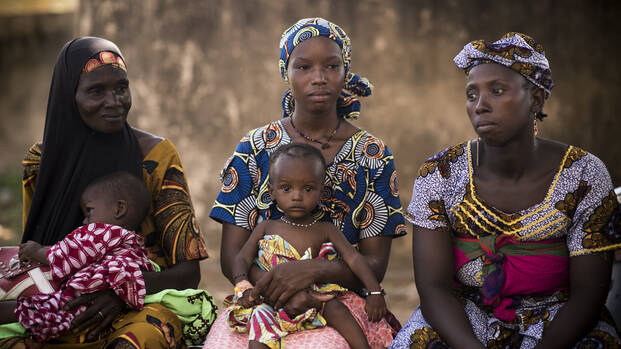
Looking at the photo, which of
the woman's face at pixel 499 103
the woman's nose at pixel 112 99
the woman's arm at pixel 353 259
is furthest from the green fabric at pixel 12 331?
the woman's face at pixel 499 103

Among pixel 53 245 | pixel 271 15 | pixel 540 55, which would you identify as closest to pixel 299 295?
pixel 53 245

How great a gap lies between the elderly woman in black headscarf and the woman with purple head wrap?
3.84 feet

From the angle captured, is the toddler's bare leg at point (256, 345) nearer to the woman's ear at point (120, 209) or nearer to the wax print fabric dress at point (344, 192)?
the wax print fabric dress at point (344, 192)

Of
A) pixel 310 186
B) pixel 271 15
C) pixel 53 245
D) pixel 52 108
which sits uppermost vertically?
pixel 271 15

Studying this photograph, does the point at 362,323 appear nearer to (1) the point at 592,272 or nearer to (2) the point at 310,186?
(2) the point at 310,186

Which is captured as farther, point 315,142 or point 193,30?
point 193,30

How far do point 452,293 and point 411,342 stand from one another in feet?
1.05

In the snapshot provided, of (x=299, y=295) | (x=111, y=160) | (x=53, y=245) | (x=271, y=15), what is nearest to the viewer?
(x=299, y=295)

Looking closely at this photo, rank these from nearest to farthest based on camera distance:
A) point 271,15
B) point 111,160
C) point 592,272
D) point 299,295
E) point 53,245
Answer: point 592,272 < point 299,295 < point 53,245 < point 111,160 < point 271,15

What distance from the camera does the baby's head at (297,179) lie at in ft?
11.1

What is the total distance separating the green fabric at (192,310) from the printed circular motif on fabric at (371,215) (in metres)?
0.86

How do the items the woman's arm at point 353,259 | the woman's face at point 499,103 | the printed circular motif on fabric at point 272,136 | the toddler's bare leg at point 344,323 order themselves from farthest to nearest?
the printed circular motif on fabric at point 272,136 < the woman's arm at point 353,259 < the toddler's bare leg at point 344,323 < the woman's face at point 499,103

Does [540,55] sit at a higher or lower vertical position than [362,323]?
higher

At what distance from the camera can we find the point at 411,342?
10.2 ft
